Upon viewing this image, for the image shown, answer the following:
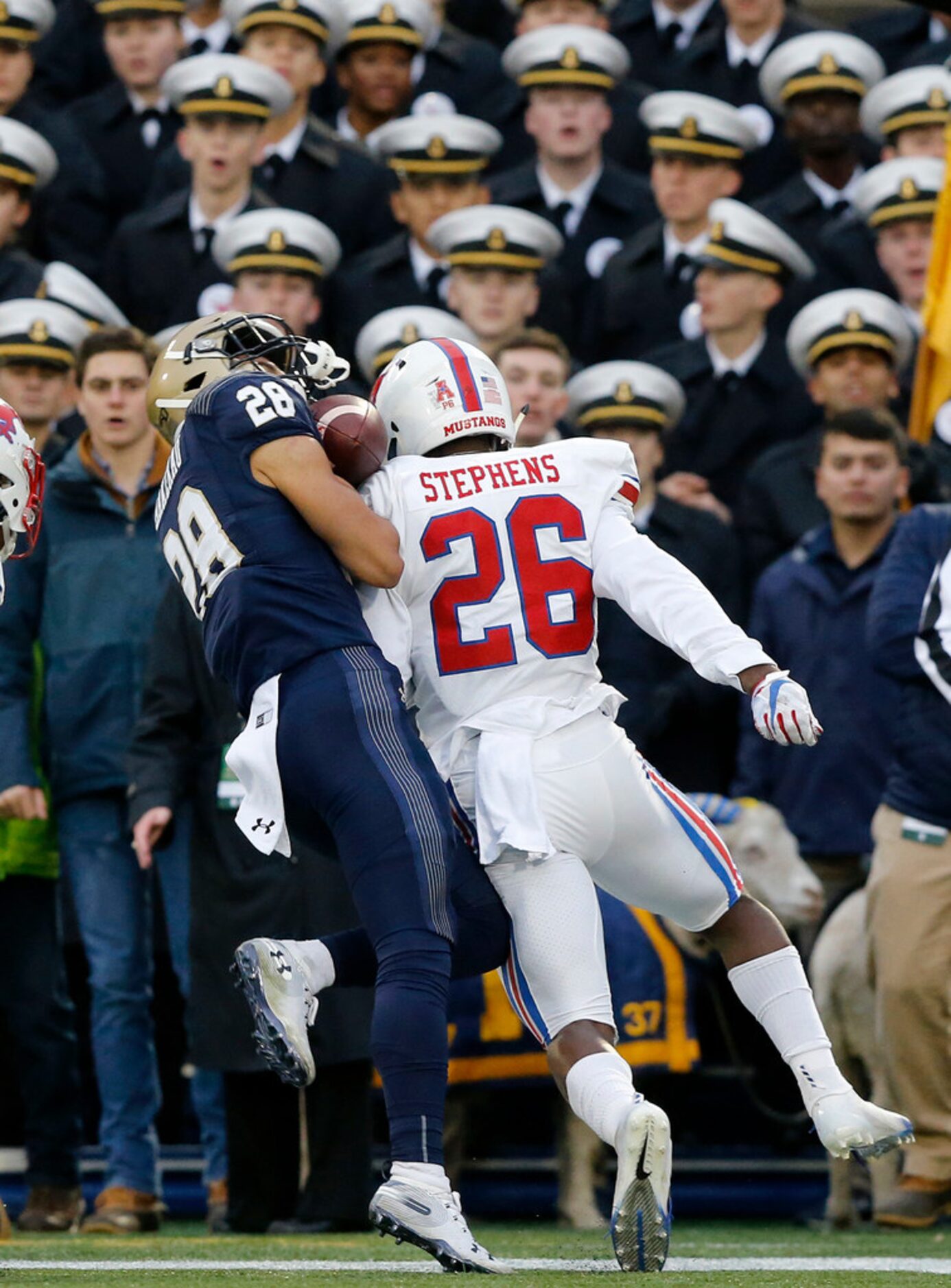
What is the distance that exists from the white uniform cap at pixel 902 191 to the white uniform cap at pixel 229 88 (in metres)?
2.29

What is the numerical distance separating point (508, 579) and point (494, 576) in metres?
0.03

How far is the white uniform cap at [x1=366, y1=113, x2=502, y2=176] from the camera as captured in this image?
1014 centimetres

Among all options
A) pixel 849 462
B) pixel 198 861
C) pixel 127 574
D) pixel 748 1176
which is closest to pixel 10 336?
pixel 127 574

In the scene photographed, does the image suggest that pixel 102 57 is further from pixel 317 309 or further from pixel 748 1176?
pixel 748 1176

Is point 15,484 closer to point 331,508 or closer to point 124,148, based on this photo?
point 331,508

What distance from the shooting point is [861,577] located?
8.06m

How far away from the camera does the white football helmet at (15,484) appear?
5.47m

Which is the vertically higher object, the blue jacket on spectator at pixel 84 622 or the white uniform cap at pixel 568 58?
the white uniform cap at pixel 568 58

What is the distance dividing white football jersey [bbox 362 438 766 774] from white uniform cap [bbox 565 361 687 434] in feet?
10.6

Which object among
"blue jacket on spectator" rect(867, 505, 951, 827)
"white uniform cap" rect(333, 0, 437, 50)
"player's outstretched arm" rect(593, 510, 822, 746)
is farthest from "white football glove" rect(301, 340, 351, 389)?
"white uniform cap" rect(333, 0, 437, 50)

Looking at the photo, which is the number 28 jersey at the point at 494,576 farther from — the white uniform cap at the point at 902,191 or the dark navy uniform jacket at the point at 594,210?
the dark navy uniform jacket at the point at 594,210

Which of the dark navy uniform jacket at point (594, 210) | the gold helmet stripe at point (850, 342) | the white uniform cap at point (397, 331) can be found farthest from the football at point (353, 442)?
the dark navy uniform jacket at point (594, 210)

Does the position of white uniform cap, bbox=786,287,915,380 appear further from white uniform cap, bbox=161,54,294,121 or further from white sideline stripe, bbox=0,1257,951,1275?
white sideline stripe, bbox=0,1257,951,1275

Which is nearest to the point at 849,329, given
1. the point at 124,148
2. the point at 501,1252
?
the point at 124,148
